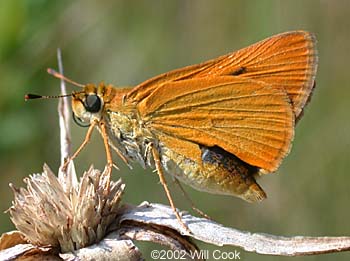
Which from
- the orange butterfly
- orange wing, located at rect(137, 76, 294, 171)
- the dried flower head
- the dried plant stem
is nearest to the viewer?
the dried flower head

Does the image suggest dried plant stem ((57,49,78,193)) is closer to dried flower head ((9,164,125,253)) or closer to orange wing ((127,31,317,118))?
dried flower head ((9,164,125,253))

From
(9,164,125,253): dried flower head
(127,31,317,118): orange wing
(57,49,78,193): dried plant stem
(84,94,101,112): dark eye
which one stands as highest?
(127,31,317,118): orange wing

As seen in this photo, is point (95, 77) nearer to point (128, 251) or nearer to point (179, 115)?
point (179, 115)

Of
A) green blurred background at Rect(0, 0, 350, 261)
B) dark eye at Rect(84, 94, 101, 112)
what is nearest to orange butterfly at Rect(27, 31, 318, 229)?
dark eye at Rect(84, 94, 101, 112)

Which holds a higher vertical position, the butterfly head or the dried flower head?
the butterfly head

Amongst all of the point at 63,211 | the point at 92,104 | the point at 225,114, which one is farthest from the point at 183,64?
the point at 63,211

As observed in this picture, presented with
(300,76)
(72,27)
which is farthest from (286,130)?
(72,27)

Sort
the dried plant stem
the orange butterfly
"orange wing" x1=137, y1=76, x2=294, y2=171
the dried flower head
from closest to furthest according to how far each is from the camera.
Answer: the dried flower head → the dried plant stem → the orange butterfly → "orange wing" x1=137, y1=76, x2=294, y2=171

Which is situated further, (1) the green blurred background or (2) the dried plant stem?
(1) the green blurred background

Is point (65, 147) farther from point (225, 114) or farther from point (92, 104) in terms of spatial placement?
point (225, 114)
